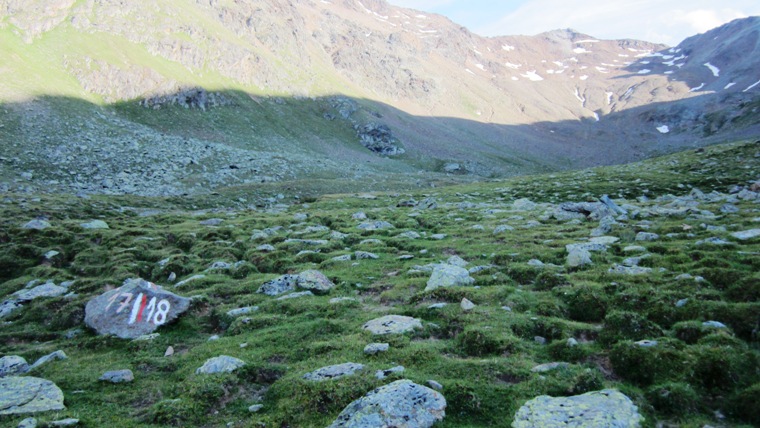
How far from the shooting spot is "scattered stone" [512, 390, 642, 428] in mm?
6430

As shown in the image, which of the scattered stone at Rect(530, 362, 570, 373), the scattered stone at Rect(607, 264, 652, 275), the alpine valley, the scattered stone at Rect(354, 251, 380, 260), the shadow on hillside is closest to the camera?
the alpine valley

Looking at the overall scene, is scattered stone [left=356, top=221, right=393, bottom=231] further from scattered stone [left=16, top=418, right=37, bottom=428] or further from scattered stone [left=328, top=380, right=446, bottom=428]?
scattered stone [left=16, top=418, right=37, bottom=428]

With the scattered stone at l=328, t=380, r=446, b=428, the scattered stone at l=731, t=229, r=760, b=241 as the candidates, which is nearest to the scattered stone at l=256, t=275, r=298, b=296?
the scattered stone at l=328, t=380, r=446, b=428

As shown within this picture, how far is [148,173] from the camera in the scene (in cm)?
5075

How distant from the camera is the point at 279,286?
14945 millimetres

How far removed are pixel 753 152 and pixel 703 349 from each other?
5543 centimetres

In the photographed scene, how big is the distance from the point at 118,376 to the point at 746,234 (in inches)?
799

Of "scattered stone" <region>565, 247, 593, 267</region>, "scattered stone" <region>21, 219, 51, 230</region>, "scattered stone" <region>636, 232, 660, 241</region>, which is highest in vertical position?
"scattered stone" <region>636, 232, 660, 241</region>

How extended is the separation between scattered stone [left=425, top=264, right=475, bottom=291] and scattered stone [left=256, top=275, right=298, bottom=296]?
508 cm

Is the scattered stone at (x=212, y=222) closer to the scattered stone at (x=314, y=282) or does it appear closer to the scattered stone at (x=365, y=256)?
the scattered stone at (x=365, y=256)

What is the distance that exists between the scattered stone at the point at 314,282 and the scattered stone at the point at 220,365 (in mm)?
4870

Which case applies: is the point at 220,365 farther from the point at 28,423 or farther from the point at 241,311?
the point at 241,311

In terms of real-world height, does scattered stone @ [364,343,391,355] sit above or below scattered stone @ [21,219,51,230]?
above

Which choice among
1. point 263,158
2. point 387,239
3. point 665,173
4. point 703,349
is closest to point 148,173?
point 263,158
